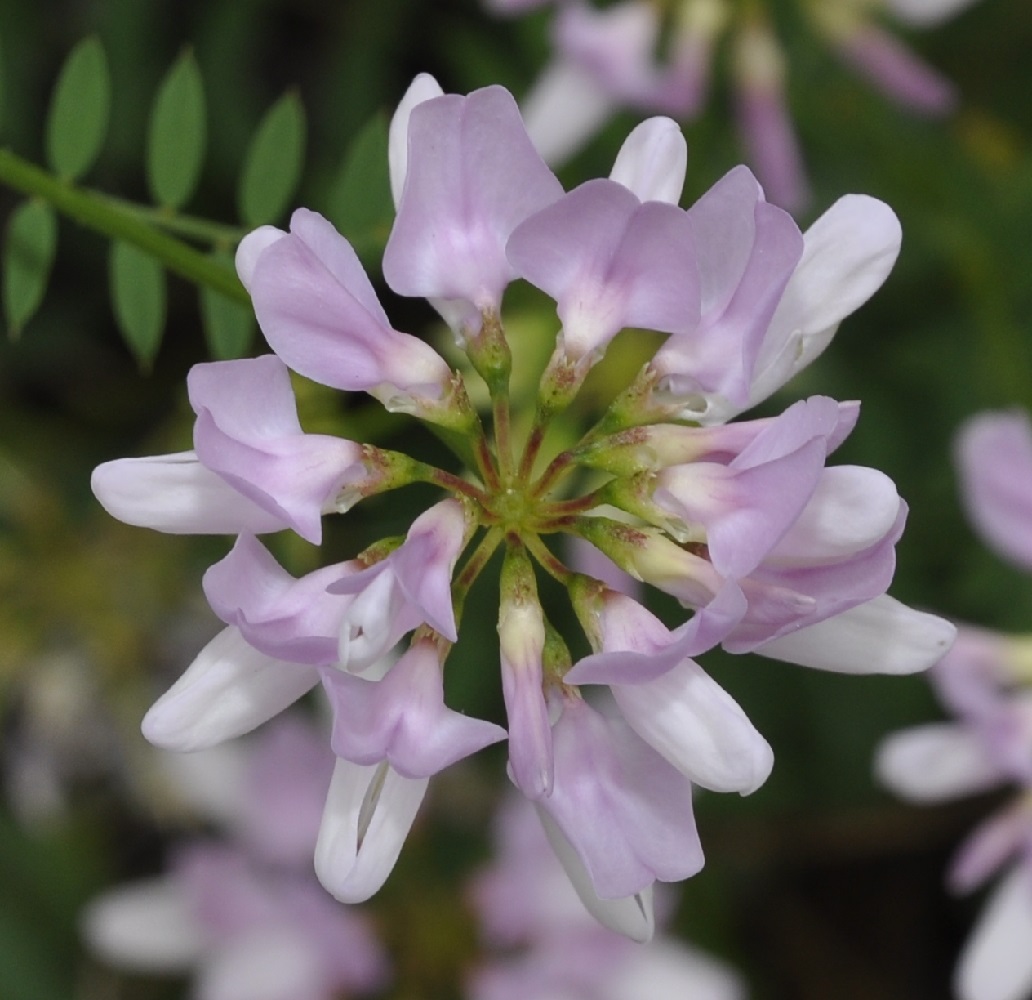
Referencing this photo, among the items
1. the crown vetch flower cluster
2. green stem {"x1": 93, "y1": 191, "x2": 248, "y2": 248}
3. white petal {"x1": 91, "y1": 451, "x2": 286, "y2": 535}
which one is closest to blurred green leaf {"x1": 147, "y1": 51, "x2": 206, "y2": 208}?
green stem {"x1": 93, "y1": 191, "x2": 248, "y2": 248}

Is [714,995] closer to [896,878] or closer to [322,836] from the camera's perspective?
[896,878]

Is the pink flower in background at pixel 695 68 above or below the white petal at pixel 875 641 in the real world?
below

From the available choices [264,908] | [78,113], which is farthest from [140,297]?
[264,908]

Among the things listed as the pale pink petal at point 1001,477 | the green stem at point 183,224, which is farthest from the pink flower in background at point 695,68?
the green stem at point 183,224

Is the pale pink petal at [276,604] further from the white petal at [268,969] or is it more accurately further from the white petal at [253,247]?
the white petal at [268,969]

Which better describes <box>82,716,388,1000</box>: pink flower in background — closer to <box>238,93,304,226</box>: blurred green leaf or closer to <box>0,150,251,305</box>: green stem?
<box>238,93,304,226</box>: blurred green leaf

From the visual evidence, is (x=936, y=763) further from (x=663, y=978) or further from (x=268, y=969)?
(x=268, y=969)
